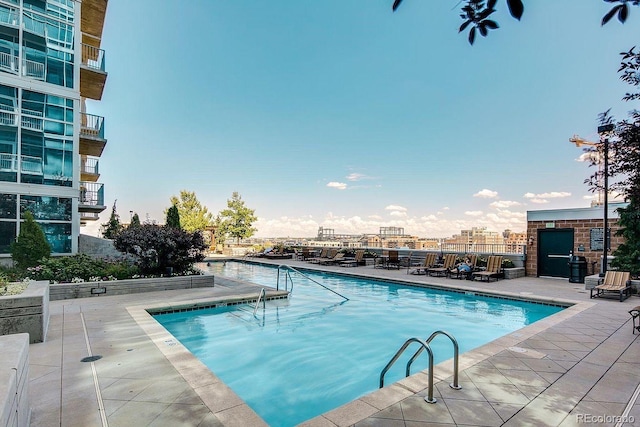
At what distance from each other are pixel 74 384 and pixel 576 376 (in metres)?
5.02

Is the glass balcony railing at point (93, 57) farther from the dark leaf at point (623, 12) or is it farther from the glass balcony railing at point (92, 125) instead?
the dark leaf at point (623, 12)

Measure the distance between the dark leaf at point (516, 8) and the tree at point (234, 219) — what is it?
27715mm

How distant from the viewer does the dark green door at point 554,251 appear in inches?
452

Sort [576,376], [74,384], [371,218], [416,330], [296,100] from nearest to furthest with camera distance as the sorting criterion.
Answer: [74,384]
[576,376]
[416,330]
[296,100]
[371,218]

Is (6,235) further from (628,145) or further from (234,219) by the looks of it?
(234,219)

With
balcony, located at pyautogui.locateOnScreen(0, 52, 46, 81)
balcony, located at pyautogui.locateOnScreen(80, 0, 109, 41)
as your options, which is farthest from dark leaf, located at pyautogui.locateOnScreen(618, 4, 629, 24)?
balcony, located at pyautogui.locateOnScreen(80, 0, 109, 41)

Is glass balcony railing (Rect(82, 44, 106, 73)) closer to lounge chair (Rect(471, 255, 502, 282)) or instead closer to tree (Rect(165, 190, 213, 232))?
tree (Rect(165, 190, 213, 232))

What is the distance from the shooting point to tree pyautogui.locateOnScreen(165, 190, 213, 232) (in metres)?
27.4

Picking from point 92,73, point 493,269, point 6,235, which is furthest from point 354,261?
point 92,73

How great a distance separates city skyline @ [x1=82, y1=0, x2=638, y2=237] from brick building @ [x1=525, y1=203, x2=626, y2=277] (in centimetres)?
75

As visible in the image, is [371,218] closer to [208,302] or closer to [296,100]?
[296,100]

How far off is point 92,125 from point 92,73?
229cm

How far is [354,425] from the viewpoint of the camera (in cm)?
264

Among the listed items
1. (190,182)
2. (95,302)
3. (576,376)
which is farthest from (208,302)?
(190,182)
